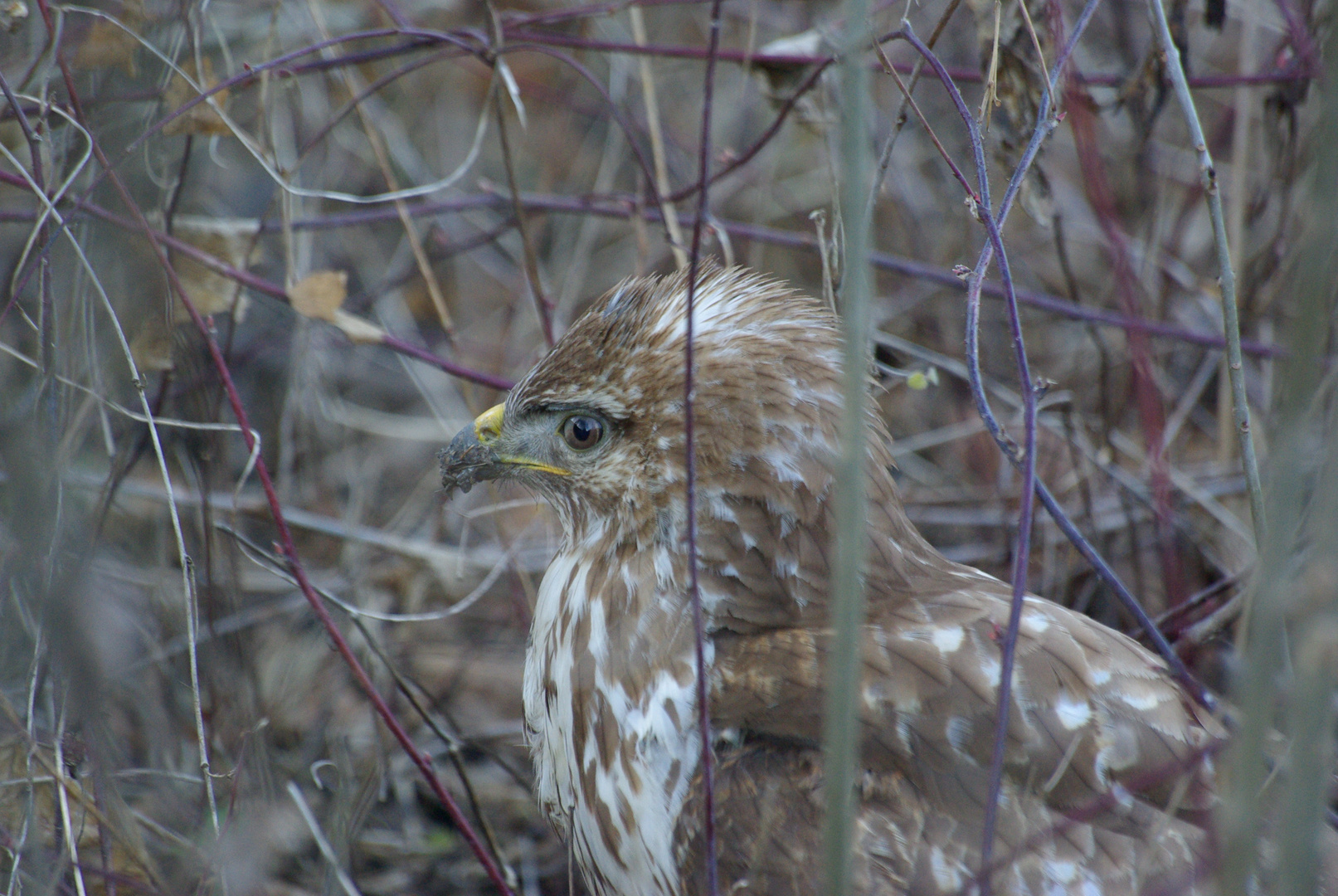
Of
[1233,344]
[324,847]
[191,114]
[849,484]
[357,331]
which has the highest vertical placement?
[191,114]

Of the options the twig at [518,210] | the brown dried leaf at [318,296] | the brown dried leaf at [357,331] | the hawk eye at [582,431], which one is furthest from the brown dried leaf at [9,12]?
the hawk eye at [582,431]

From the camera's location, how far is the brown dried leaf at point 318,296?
3.03m

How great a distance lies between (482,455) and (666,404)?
545 mm

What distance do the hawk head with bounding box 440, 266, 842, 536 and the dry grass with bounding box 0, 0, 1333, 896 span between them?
1.64ft

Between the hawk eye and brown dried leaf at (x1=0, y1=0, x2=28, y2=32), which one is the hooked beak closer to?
the hawk eye

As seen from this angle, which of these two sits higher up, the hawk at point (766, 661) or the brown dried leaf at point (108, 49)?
the brown dried leaf at point (108, 49)

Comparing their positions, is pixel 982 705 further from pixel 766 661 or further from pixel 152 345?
pixel 152 345

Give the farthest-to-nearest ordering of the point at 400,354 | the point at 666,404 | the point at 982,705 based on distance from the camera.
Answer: the point at 400,354
the point at 666,404
the point at 982,705

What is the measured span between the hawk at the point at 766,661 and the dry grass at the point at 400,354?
0.55m

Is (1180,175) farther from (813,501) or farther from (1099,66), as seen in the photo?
(813,501)

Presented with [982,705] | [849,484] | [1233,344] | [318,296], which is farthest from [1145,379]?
[318,296]

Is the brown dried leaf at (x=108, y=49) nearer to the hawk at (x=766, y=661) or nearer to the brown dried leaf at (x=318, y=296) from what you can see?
the brown dried leaf at (x=318, y=296)

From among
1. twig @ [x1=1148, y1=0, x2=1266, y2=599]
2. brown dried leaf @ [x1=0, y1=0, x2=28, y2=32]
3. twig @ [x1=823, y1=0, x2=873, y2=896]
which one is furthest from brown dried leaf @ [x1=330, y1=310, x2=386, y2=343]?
twig @ [x1=1148, y1=0, x2=1266, y2=599]

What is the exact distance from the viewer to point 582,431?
262 centimetres
